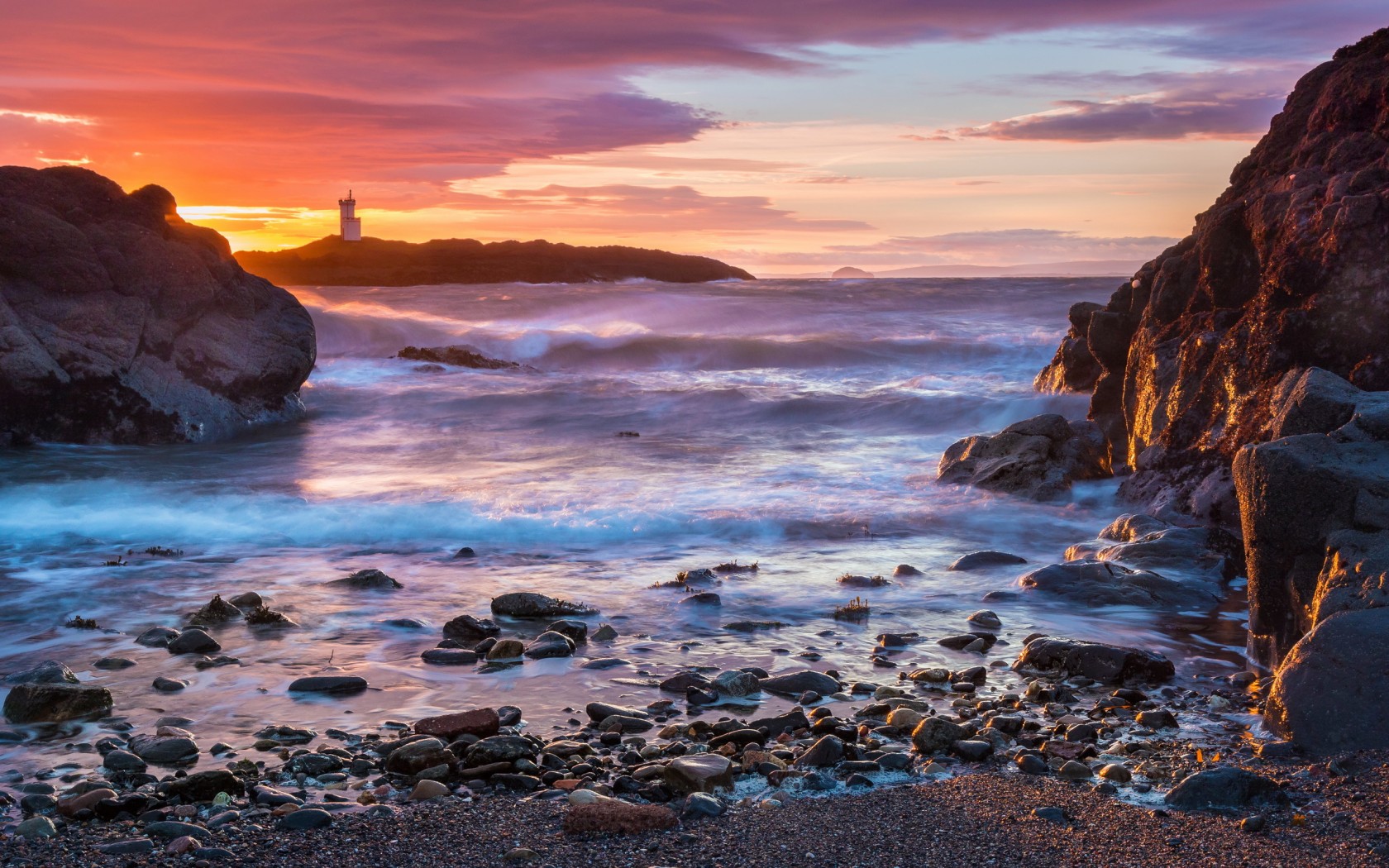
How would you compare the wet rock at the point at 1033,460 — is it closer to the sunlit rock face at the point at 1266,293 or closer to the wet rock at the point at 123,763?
the sunlit rock face at the point at 1266,293

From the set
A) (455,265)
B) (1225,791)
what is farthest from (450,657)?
(455,265)

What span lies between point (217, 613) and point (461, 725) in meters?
3.14

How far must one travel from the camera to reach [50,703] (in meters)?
5.39

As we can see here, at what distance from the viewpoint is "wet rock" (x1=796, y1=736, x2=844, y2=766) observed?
4.78 m

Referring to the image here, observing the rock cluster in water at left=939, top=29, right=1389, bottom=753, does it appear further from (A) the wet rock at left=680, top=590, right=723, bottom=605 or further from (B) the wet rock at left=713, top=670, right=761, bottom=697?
(B) the wet rock at left=713, top=670, right=761, bottom=697

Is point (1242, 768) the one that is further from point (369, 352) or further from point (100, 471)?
point (369, 352)

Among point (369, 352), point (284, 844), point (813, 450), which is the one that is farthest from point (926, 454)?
point (369, 352)

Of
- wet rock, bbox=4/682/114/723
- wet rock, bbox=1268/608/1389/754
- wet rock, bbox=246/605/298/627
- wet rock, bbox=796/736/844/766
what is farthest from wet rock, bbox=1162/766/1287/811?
wet rock, bbox=246/605/298/627

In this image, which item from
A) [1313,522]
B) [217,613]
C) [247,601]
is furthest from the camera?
[247,601]

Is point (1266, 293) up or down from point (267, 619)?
up

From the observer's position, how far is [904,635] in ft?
22.9

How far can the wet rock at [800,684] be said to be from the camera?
587 centimetres

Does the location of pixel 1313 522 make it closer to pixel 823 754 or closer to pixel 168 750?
pixel 823 754

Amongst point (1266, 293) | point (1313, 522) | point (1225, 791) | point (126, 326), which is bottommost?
point (1225, 791)
